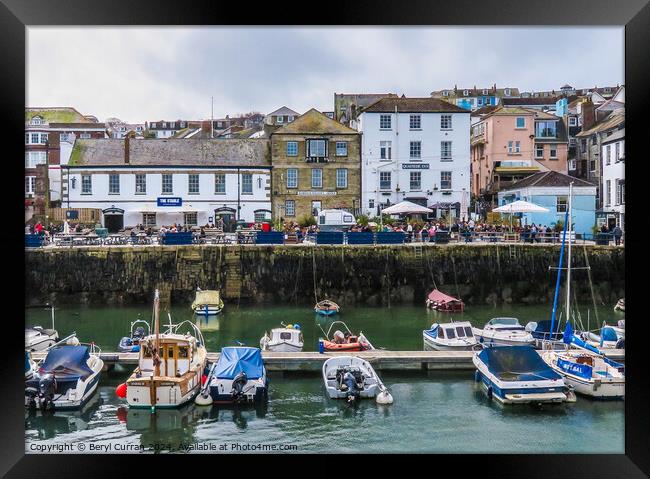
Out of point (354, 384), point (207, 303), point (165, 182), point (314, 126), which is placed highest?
point (314, 126)

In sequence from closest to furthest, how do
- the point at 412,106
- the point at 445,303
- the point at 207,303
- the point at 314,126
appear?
the point at 207,303
the point at 445,303
the point at 412,106
the point at 314,126

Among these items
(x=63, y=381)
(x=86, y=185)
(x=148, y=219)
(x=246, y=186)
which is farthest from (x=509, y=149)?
(x=63, y=381)

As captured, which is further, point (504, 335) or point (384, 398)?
point (504, 335)

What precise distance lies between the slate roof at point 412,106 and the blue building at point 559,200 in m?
5.37

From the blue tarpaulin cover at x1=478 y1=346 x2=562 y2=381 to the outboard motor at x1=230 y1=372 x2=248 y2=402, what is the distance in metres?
4.36

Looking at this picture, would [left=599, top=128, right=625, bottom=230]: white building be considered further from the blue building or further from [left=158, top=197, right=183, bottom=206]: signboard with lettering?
[left=158, top=197, right=183, bottom=206]: signboard with lettering

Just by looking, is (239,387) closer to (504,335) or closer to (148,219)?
(504,335)

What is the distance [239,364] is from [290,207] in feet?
63.5

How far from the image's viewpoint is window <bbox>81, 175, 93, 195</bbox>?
29812mm

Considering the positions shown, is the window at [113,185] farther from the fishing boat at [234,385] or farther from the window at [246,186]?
the fishing boat at [234,385]

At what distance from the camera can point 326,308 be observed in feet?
68.3

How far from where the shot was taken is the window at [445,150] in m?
30.9

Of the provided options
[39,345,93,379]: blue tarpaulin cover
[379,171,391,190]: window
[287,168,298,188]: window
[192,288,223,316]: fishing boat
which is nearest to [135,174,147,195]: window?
→ [287,168,298,188]: window

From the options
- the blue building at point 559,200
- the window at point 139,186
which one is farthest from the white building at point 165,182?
the blue building at point 559,200
